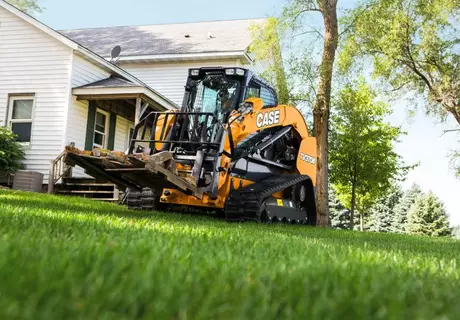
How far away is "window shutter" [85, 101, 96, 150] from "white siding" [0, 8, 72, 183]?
1.10 metres

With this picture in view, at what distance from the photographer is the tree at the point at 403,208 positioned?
50.6 m

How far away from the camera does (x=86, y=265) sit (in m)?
1.90

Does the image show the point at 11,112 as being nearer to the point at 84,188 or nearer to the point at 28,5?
the point at 84,188

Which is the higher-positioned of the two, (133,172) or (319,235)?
(133,172)

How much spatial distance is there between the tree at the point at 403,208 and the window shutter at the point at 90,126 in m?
38.8

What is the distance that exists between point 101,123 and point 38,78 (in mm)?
2626

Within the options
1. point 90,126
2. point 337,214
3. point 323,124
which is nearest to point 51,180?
point 90,126

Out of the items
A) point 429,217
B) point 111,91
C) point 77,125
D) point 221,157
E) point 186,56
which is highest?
point 186,56

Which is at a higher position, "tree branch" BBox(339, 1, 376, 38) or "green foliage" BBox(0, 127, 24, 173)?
"tree branch" BBox(339, 1, 376, 38)

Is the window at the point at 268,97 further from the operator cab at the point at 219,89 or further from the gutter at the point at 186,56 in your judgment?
the gutter at the point at 186,56

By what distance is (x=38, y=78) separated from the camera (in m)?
17.2

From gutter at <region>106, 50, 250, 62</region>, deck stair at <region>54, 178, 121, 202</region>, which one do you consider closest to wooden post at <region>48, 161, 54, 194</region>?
deck stair at <region>54, 178, 121, 202</region>

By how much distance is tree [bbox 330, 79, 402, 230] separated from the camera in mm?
24445

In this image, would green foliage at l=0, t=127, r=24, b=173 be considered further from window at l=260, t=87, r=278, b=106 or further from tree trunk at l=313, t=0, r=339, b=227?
tree trunk at l=313, t=0, r=339, b=227
